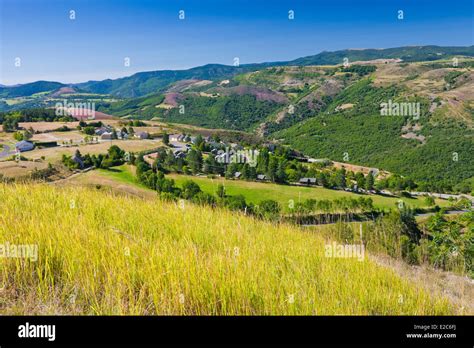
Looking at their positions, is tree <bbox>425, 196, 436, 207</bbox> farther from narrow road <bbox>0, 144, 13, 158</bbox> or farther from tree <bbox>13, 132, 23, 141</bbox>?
tree <bbox>13, 132, 23, 141</bbox>

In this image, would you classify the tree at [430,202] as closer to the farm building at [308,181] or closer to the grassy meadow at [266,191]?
the grassy meadow at [266,191]

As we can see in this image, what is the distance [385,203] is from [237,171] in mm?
33910

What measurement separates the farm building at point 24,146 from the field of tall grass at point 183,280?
84.7 m

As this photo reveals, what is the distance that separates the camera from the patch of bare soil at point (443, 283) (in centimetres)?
373

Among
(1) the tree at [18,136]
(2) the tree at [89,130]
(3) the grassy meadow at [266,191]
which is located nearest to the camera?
(3) the grassy meadow at [266,191]

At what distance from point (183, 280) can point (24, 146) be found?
295ft

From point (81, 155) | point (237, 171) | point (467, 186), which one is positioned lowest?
point (467, 186)

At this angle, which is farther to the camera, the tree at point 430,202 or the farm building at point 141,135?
the farm building at point 141,135

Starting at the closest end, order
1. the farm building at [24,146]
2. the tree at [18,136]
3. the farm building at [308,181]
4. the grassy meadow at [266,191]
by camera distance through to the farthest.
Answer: the grassy meadow at [266,191] → the farm building at [24,146] → the farm building at [308,181] → the tree at [18,136]

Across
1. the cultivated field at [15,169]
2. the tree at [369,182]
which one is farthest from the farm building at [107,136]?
the tree at [369,182]

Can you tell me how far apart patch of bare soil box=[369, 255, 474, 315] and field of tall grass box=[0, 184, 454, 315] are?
10.3 inches
